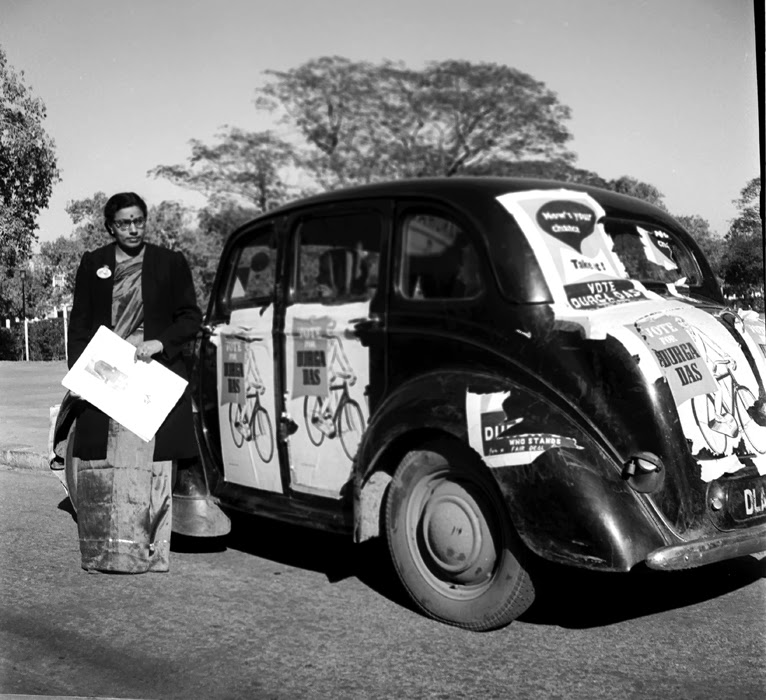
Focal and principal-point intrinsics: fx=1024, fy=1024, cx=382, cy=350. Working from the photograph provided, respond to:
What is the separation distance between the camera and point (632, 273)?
4.52 metres

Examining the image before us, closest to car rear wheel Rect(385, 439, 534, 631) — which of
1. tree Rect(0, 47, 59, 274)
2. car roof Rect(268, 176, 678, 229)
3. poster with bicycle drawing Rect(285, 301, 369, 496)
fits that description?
poster with bicycle drawing Rect(285, 301, 369, 496)

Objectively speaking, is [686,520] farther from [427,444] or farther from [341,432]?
[341,432]

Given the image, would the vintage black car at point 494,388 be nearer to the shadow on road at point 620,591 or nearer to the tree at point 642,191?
the tree at point 642,191

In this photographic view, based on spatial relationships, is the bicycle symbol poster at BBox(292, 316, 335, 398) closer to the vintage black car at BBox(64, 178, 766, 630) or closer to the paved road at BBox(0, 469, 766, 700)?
the vintage black car at BBox(64, 178, 766, 630)

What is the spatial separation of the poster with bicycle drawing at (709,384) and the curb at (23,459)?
694 cm

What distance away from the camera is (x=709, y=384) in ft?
13.1

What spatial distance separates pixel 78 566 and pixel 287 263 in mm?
2002

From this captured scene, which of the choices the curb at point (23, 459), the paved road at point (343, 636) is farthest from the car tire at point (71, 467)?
the curb at point (23, 459)

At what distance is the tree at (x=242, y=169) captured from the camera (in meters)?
8.02

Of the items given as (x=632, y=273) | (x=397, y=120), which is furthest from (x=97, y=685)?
(x=397, y=120)

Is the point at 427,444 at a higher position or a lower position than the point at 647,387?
lower

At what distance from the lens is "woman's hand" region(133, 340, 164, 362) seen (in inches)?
200

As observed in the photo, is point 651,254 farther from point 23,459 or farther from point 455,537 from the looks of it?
point 23,459

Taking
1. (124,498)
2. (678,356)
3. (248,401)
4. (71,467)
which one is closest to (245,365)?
(248,401)
